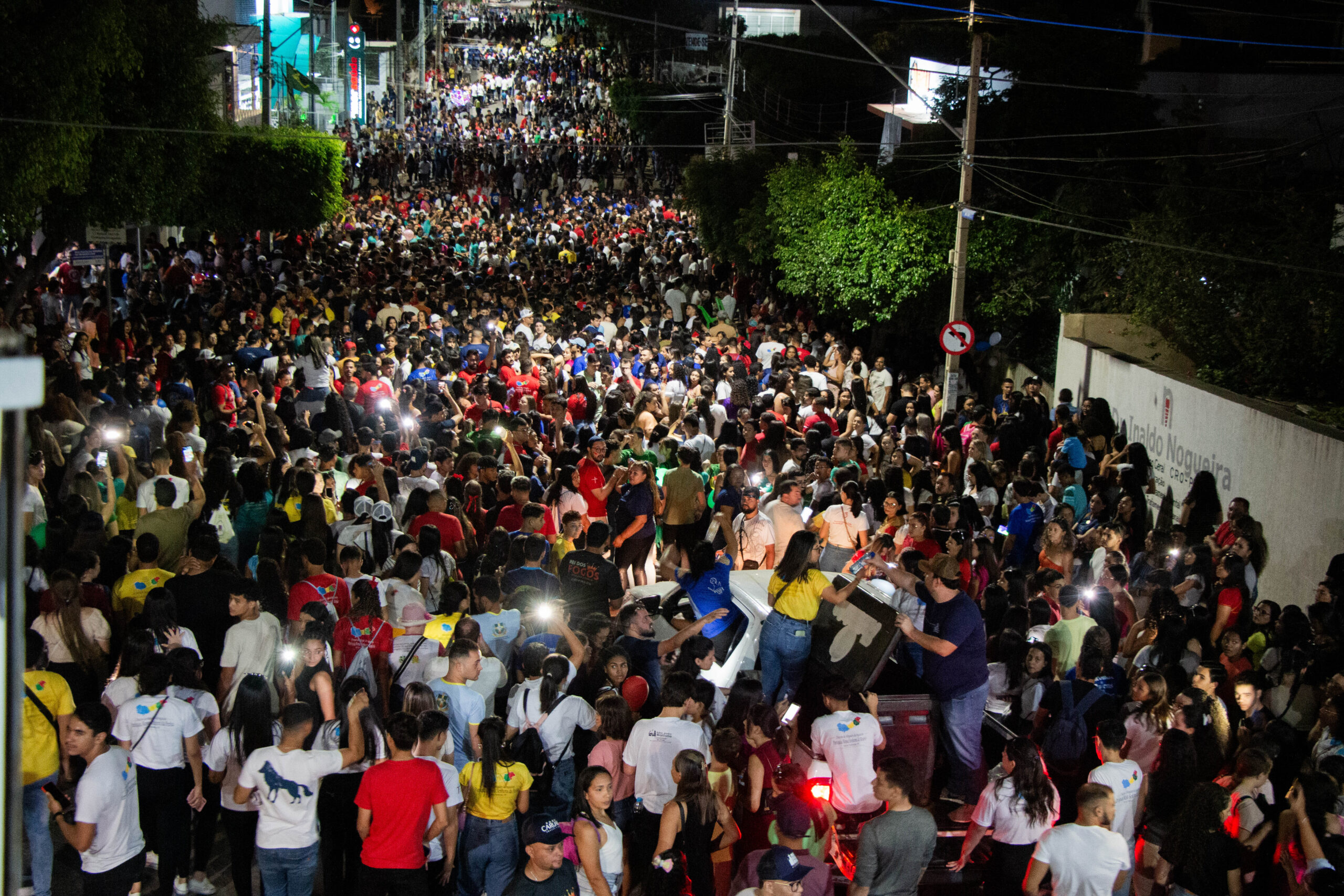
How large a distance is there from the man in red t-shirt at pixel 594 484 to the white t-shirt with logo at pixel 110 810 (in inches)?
204

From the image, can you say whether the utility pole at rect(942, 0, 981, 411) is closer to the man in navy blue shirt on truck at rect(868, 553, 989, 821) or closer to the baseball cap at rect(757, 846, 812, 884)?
the man in navy blue shirt on truck at rect(868, 553, 989, 821)

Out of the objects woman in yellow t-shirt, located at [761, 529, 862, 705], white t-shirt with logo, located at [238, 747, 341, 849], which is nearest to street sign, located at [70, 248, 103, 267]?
woman in yellow t-shirt, located at [761, 529, 862, 705]

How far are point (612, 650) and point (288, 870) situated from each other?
1.78 m

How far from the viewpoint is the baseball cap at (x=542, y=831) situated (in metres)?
4.80

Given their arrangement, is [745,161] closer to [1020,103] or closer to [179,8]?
[1020,103]

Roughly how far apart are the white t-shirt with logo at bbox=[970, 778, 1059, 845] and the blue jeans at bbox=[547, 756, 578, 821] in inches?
74.4

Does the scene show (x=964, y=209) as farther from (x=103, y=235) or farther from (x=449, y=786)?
(x=449, y=786)

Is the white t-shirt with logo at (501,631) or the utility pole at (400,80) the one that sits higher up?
the utility pole at (400,80)

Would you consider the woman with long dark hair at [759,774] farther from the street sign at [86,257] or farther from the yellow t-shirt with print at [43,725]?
the street sign at [86,257]

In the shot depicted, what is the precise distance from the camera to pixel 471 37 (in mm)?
88562

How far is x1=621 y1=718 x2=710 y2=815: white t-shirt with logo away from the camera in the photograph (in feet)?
18.7

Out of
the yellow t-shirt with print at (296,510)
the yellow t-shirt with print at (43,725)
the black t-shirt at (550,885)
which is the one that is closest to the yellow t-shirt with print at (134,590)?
the yellow t-shirt with print at (43,725)

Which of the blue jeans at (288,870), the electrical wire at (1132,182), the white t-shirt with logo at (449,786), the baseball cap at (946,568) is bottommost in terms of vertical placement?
the blue jeans at (288,870)

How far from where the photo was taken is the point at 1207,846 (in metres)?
5.50
